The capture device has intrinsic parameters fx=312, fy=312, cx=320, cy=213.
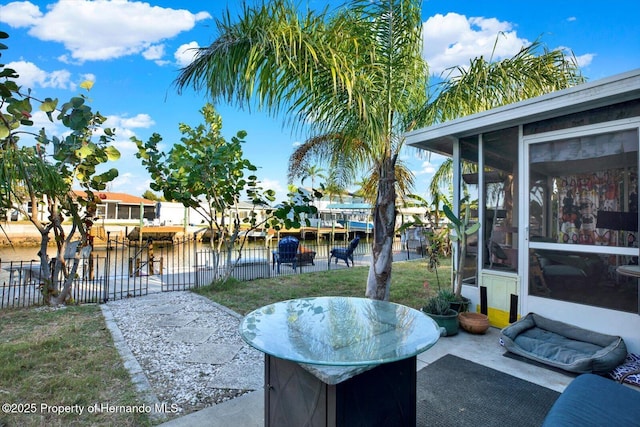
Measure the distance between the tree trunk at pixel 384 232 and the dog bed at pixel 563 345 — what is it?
5.48 ft

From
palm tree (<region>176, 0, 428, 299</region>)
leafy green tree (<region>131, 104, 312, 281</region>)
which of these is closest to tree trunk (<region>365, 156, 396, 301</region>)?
palm tree (<region>176, 0, 428, 299</region>)

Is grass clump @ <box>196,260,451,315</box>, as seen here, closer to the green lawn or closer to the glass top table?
the green lawn

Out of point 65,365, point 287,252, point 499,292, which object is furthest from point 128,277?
point 499,292

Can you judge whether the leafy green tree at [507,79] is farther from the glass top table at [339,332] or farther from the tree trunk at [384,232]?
the glass top table at [339,332]

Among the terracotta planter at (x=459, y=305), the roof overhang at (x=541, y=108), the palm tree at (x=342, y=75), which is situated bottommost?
the terracotta planter at (x=459, y=305)

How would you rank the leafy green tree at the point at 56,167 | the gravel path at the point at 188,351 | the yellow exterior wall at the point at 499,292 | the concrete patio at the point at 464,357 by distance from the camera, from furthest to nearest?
the yellow exterior wall at the point at 499,292
the leafy green tree at the point at 56,167
the gravel path at the point at 188,351
the concrete patio at the point at 464,357

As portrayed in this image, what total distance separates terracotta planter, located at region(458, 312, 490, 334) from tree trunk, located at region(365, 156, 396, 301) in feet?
3.76

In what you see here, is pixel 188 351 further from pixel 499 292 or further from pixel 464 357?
pixel 499 292

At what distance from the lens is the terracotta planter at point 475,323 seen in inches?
141

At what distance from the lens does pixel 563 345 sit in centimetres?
298

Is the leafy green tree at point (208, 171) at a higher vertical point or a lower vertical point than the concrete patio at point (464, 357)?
higher

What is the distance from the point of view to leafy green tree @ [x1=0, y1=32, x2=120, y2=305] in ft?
9.61

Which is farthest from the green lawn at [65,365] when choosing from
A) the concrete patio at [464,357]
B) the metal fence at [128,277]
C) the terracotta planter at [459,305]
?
the terracotta planter at [459,305]

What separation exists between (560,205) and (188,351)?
4347mm
